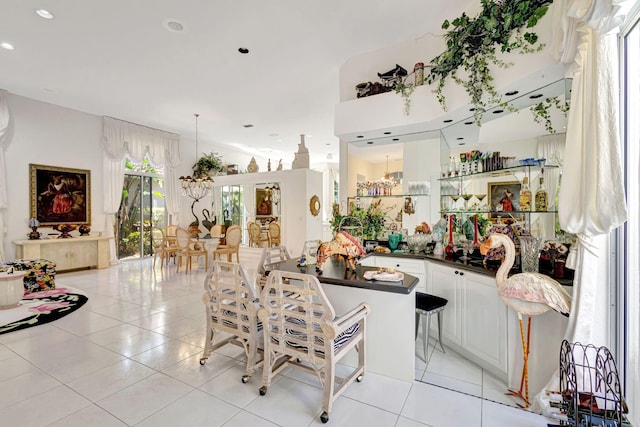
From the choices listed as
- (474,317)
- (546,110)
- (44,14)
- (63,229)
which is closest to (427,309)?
(474,317)

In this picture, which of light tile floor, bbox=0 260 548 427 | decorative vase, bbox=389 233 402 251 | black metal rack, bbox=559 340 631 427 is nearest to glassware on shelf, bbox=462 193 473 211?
decorative vase, bbox=389 233 402 251

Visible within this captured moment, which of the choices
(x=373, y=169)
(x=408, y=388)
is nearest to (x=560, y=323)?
(x=408, y=388)

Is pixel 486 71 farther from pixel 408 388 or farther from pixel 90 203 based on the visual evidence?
pixel 90 203

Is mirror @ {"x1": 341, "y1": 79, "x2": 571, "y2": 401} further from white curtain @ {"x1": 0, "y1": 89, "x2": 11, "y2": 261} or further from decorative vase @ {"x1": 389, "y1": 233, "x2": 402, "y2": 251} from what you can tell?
white curtain @ {"x1": 0, "y1": 89, "x2": 11, "y2": 261}

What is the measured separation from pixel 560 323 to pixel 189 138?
372 inches

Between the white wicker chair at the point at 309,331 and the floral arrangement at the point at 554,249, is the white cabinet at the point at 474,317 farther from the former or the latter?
the white wicker chair at the point at 309,331

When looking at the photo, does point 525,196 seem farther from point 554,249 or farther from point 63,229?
point 63,229

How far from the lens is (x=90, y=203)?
6.90 m

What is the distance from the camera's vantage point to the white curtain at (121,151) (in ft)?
23.4

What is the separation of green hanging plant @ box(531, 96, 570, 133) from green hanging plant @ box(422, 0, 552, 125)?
0.19m

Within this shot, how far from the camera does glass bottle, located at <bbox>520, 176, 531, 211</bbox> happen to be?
8.60 feet

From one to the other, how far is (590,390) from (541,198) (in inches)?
57.8

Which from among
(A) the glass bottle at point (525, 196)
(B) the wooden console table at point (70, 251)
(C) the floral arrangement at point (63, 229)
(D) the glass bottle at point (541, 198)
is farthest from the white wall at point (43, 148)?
(D) the glass bottle at point (541, 198)

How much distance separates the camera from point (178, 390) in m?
2.26
